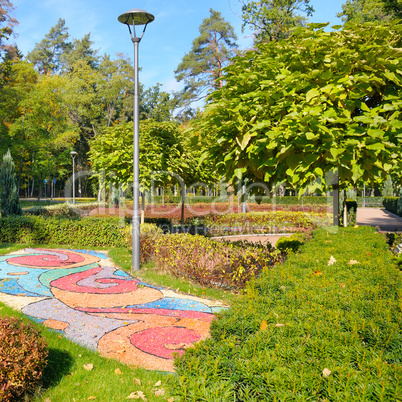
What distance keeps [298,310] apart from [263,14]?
2114 cm

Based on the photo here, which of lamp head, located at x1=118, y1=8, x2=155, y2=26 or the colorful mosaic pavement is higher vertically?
lamp head, located at x1=118, y1=8, x2=155, y2=26

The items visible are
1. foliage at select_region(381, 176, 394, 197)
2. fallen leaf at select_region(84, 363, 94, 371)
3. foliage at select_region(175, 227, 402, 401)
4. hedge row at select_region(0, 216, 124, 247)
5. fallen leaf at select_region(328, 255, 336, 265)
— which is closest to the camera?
foliage at select_region(175, 227, 402, 401)

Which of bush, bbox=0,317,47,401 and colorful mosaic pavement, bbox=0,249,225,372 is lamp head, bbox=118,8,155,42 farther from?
bush, bbox=0,317,47,401

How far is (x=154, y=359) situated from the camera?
4.08 metres

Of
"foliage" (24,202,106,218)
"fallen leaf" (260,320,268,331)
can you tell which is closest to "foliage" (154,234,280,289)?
"fallen leaf" (260,320,268,331)

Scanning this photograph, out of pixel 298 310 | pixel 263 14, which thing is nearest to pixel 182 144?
pixel 298 310

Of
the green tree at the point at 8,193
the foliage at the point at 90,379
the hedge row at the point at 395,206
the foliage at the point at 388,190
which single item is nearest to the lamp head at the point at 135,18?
the foliage at the point at 90,379

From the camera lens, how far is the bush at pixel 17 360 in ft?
8.82

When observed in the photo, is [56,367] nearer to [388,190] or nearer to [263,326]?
[263,326]

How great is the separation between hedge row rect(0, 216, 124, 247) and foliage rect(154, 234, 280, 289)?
16.4ft

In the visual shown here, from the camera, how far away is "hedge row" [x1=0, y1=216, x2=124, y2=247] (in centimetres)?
1248

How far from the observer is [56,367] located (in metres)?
3.60

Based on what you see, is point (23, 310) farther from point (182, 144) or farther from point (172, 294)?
point (182, 144)

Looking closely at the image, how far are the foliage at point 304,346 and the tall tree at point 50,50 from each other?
Result: 198 feet
